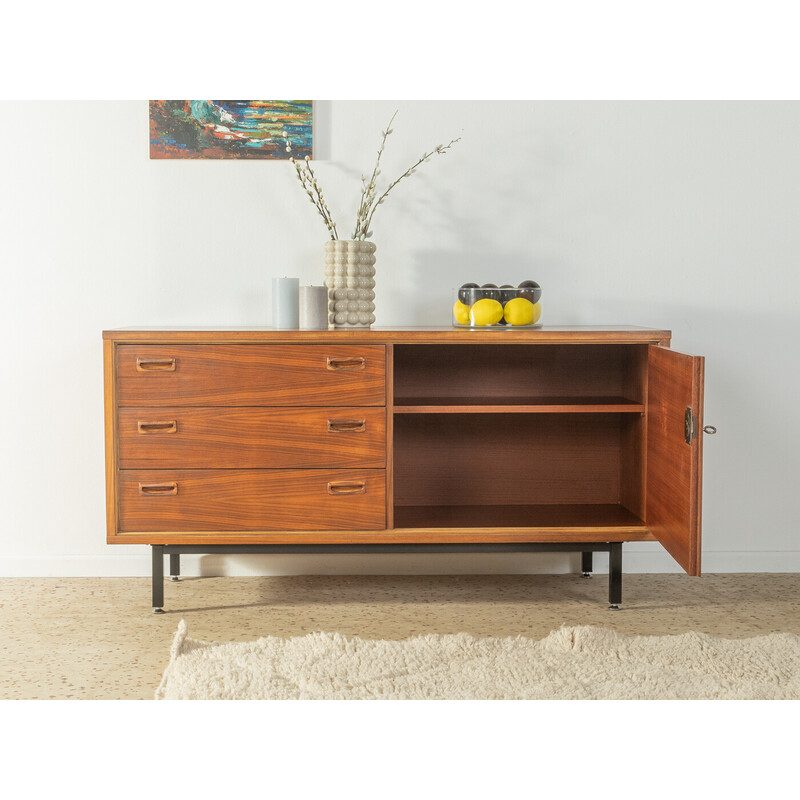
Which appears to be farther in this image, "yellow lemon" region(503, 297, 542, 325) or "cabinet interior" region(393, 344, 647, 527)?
"cabinet interior" region(393, 344, 647, 527)

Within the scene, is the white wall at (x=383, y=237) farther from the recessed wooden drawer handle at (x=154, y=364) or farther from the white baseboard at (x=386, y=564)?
the recessed wooden drawer handle at (x=154, y=364)

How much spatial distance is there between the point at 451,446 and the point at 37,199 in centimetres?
167

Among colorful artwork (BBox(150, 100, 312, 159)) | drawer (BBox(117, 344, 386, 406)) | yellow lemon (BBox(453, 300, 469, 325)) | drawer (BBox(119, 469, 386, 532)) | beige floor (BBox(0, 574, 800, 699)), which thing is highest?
colorful artwork (BBox(150, 100, 312, 159))

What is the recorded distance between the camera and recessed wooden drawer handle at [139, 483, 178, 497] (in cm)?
271

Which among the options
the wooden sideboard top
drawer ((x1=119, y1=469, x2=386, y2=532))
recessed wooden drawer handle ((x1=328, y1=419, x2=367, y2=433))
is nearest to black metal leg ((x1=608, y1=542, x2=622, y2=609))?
the wooden sideboard top

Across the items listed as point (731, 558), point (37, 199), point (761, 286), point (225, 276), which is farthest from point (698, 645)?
point (37, 199)

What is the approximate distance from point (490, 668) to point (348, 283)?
4.22ft

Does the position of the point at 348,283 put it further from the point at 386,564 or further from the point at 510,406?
the point at 386,564

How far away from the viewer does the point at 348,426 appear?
8.91ft

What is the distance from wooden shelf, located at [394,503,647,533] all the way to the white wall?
0.46m

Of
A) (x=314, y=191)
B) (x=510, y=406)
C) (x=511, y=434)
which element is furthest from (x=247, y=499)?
(x=314, y=191)

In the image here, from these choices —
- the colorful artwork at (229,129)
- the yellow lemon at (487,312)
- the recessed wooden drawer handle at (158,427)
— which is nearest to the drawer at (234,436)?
the recessed wooden drawer handle at (158,427)

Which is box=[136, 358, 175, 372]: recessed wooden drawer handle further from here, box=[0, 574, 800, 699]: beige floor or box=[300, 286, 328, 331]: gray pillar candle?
box=[0, 574, 800, 699]: beige floor

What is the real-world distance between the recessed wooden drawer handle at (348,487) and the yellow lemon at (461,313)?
0.63m
